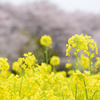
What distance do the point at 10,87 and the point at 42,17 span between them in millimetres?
4943

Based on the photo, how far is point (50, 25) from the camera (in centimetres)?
582

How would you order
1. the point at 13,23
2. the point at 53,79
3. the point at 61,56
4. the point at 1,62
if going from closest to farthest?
the point at 1,62, the point at 53,79, the point at 61,56, the point at 13,23

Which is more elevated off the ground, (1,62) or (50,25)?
(50,25)

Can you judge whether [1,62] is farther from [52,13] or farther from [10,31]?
[52,13]

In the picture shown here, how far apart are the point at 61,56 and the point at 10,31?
7.47 feet

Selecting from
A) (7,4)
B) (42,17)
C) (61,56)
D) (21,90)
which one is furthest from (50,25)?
(21,90)

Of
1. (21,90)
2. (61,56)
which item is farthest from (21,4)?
(21,90)

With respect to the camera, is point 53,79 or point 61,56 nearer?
point 53,79

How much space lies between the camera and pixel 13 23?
5559 mm

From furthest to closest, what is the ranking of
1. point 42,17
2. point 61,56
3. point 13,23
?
point 42,17
point 13,23
point 61,56

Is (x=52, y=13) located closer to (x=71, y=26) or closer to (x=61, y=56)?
(x=71, y=26)

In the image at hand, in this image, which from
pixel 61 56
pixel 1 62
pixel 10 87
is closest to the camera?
pixel 1 62

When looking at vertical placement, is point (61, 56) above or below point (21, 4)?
below

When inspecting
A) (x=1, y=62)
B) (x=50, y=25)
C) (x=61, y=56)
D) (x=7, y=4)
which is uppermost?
(x=7, y=4)
